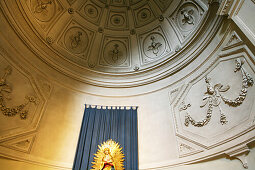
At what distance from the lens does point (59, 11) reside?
903 cm

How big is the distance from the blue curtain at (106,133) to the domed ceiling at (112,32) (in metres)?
2.08

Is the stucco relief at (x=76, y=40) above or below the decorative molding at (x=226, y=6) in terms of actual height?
above

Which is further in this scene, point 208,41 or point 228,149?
point 208,41

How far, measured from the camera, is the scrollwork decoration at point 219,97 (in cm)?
494

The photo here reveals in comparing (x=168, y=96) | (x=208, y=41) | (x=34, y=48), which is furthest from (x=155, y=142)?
(x=34, y=48)

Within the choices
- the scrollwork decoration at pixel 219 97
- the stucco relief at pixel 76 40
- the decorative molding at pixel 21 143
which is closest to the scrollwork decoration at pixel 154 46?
the stucco relief at pixel 76 40

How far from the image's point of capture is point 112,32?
34.8 ft

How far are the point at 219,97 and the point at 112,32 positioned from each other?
288 inches

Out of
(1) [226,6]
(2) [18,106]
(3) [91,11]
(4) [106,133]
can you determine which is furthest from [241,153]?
(3) [91,11]

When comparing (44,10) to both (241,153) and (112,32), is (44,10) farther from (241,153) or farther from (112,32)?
(241,153)

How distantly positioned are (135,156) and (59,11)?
8111 millimetres

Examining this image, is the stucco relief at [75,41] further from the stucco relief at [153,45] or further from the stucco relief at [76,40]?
the stucco relief at [153,45]

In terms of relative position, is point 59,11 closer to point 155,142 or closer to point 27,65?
point 27,65

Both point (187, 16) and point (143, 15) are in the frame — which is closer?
point (187, 16)
